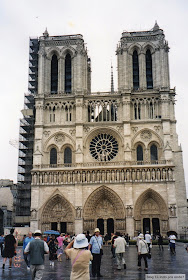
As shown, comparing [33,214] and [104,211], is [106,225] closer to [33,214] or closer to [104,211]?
[104,211]

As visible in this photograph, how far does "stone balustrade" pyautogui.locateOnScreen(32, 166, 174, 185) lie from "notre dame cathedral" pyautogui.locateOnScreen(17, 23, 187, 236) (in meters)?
0.11

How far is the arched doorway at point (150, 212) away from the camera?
35594 millimetres

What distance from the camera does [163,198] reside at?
116 feet

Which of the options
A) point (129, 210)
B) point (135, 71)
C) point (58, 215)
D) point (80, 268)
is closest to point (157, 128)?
point (135, 71)

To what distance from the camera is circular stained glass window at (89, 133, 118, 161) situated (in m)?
38.5

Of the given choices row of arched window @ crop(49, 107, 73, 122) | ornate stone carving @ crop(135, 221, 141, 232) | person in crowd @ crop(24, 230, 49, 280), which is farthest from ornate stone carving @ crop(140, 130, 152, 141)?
person in crowd @ crop(24, 230, 49, 280)

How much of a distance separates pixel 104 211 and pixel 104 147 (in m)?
7.20

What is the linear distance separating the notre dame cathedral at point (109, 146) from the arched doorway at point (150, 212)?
104 mm

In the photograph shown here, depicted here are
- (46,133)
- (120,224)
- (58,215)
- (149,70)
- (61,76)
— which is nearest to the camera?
(120,224)

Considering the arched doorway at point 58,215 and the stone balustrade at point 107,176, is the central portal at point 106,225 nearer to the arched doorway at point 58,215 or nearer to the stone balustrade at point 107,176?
the arched doorway at point 58,215

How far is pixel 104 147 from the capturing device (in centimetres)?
3891

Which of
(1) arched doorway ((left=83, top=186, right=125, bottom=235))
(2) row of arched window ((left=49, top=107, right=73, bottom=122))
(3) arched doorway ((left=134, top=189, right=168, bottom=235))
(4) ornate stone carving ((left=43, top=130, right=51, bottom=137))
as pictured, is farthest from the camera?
(2) row of arched window ((left=49, top=107, right=73, bottom=122))

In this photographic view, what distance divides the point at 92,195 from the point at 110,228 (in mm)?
4136

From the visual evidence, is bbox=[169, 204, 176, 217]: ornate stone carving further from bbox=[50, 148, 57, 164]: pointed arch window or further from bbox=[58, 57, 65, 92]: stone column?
bbox=[58, 57, 65, 92]: stone column
